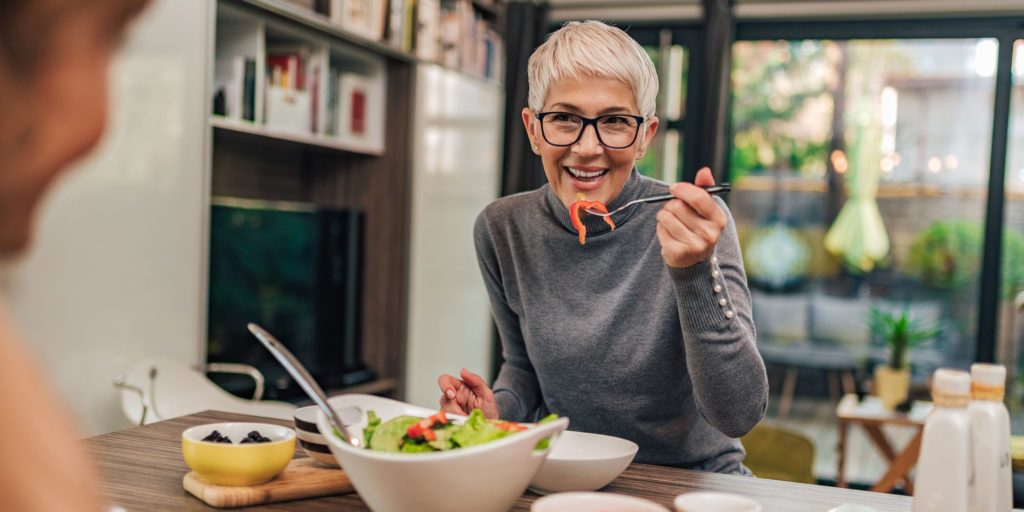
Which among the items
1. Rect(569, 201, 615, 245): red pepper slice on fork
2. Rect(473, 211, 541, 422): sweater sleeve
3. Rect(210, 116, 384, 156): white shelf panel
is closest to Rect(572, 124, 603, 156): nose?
Rect(569, 201, 615, 245): red pepper slice on fork

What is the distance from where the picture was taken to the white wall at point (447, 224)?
12.3ft

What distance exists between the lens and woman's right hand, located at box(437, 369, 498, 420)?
1.24 m

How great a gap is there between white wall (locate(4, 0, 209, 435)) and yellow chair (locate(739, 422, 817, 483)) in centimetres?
193

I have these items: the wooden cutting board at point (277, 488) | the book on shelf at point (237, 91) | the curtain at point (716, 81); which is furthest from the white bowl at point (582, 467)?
the curtain at point (716, 81)

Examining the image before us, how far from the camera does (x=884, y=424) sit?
11.7ft

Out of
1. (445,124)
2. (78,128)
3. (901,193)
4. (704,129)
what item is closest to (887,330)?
(901,193)

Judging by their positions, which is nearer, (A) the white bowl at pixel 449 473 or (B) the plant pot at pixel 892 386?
(A) the white bowl at pixel 449 473

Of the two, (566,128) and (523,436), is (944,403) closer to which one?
(523,436)

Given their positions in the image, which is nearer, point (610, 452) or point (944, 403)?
point (944, 403)

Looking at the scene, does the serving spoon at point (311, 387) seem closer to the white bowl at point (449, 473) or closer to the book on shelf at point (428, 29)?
the white bowl at point (449, 473)

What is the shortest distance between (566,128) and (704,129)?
2.99 meters

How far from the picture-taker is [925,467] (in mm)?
863

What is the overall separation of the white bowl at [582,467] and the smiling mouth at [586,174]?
1.90ft

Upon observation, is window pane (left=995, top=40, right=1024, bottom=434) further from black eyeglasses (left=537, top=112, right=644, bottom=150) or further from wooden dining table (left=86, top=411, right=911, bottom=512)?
wooden dining table (left=86, top=411, right=911, bottom=512)
